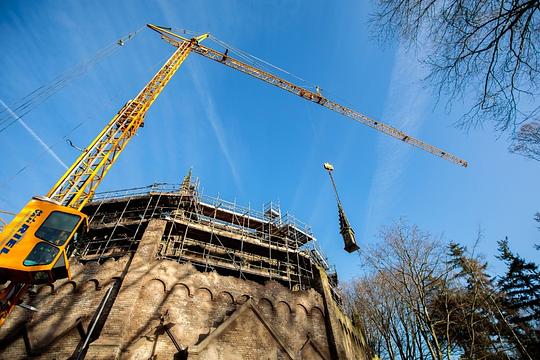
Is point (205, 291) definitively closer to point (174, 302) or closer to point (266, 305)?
point (174, 302)

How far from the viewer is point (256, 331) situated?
39.2ft

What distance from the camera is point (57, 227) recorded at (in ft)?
28.1

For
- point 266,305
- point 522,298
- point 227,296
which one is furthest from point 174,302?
point 522,298

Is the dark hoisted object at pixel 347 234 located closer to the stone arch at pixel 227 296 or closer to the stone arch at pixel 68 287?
the stone arch at pixel 227 296

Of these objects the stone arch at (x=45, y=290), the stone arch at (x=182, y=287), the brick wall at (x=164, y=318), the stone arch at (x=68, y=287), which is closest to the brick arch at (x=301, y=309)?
the brick wall at (x=164, y=318)

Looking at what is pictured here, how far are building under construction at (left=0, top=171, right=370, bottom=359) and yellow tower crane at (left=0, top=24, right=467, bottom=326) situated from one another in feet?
4.83

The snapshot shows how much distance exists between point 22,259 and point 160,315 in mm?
5899

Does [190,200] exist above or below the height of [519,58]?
above

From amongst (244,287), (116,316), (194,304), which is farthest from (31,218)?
(244,287)

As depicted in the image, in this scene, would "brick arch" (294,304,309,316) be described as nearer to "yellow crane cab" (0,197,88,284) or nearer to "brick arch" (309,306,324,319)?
"brick arch" (309,306,324,319)

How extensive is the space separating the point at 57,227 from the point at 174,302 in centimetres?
605

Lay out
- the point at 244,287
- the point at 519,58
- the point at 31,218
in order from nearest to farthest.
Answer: the point at 519,58, the point at 31,218, the point at 244,287

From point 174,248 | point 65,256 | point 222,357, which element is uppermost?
point 174,248

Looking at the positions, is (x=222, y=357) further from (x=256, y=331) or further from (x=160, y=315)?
(x=160, y=315)
